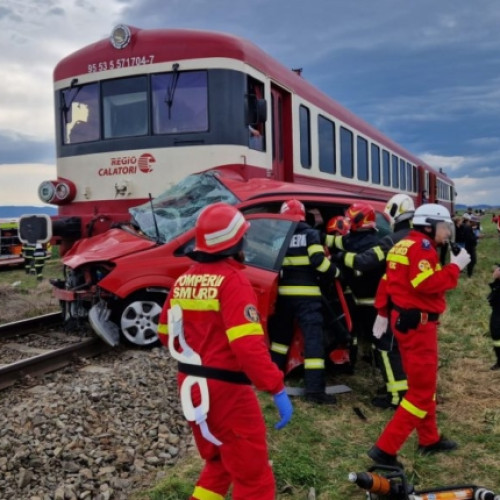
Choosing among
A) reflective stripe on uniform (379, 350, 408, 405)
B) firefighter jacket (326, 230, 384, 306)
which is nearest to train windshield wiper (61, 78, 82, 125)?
firefighter jacket (326, 230, 384, 306)

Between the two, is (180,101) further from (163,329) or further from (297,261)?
(163,329)

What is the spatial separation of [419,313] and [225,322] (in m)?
1.67

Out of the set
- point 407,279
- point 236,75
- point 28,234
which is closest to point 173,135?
point 236,75

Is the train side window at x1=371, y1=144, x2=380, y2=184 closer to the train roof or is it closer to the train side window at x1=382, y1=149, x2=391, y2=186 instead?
the train side window at x1=382, y1=149, x2=391, y2=186

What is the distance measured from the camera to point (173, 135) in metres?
7.78

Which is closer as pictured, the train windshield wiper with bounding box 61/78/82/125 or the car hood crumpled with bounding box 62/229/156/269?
the car hood crumpled with bounding box 62/229/156/269

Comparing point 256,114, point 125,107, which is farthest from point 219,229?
point 125,107

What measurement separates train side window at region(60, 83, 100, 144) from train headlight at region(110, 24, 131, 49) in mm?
617

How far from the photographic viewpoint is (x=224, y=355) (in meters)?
2.76

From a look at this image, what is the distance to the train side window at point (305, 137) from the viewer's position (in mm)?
9656

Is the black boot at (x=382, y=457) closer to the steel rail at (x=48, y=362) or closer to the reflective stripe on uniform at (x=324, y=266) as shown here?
the reflective stripe on uniform at (x=324, y=266)

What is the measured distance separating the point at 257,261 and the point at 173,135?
117 inches

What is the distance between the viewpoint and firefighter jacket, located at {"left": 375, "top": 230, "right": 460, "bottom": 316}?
3.82m

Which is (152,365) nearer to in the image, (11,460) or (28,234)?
(11,460)
